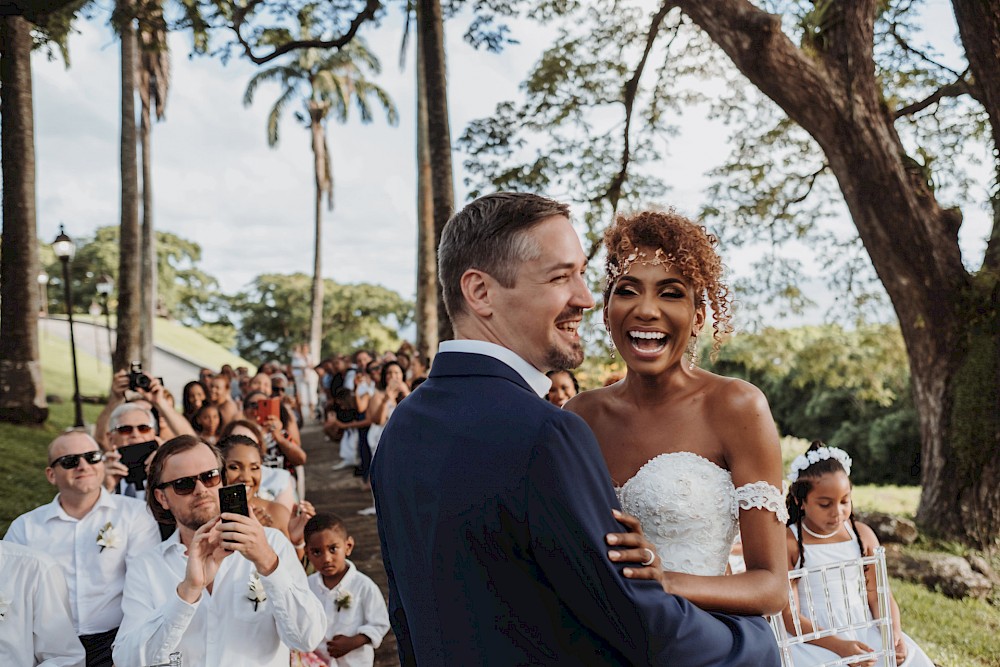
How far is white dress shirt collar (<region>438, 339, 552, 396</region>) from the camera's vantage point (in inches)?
67.7

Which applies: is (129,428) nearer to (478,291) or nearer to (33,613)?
(33,613)

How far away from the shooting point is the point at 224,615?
356 centimetres

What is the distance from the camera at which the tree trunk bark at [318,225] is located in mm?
32562

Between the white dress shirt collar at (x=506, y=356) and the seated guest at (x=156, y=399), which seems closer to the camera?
the white dress shirt collar at (x=506, y=356)

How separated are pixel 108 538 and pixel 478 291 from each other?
341 cm

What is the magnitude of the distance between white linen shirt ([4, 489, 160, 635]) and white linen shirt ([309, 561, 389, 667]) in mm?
1018

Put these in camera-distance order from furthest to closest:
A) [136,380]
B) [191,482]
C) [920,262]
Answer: [920,262] → [136,380] → [191,482]

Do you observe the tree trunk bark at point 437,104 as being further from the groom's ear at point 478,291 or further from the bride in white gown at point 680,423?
the groom's ear at point 478,291

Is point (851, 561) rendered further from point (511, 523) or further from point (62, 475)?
point (62, 475)

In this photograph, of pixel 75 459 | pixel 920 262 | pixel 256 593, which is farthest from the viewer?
pixel 920 262

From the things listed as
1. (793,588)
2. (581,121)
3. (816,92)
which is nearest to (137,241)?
(581,121)

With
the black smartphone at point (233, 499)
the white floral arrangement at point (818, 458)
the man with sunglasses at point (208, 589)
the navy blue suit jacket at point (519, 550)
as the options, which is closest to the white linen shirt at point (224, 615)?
the man with sunglasses at point (208, 589)

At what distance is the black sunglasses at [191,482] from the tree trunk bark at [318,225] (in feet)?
95.3

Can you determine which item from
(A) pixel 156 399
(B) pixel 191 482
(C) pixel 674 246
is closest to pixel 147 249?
(A) pixel 156 399
